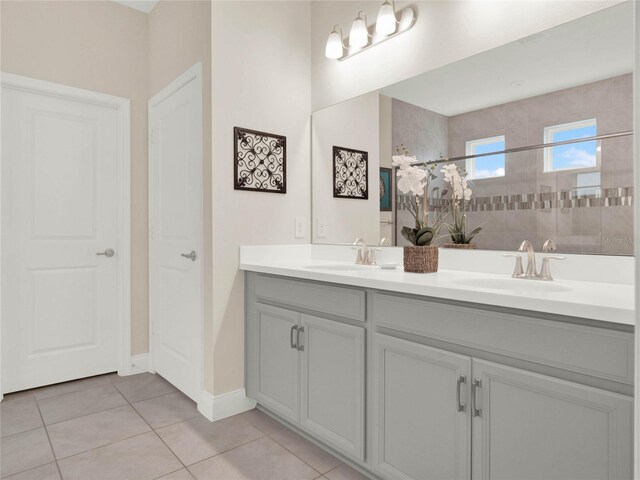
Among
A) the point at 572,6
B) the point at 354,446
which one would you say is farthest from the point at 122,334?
the point at 572,6

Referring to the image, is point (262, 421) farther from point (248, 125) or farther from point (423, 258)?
point (248, 125)

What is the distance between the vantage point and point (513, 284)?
1.52 metres

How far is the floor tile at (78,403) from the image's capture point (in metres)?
2.28

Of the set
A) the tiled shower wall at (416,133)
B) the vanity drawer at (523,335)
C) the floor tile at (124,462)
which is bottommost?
the floor tile at (124,462)

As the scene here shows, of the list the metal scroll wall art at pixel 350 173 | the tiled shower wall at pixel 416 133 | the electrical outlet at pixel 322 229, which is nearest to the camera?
the tiled shower wall at pixel 416 133

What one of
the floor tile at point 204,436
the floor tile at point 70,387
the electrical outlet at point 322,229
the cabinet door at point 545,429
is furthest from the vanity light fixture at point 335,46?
the floor tile at point 70,387

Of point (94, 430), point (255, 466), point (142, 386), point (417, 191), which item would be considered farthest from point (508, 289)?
point (142, 386)

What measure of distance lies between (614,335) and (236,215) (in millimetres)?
1834

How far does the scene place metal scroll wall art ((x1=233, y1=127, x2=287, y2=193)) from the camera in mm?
2314

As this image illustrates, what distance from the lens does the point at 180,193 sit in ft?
8.45

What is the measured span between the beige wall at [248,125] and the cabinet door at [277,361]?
0.19 meters

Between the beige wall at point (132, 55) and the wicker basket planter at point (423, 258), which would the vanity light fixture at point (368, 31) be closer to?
the beige wall at point (132, 55)

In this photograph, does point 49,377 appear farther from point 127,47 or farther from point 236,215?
point 127,47

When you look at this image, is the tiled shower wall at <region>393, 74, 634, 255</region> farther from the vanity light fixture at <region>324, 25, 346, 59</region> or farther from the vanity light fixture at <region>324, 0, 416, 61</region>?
the vanity light fixture at <region>324, 25, 346, 59</region>
